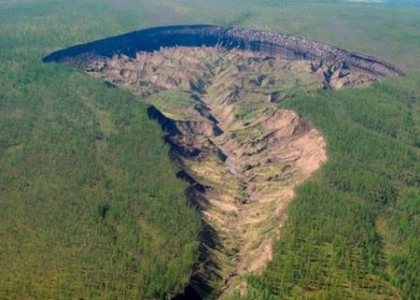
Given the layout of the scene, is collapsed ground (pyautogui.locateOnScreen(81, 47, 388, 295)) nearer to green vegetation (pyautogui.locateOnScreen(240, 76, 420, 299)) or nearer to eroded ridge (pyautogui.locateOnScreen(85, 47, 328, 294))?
eroded ridge (pyautogui.locateOnScreen(85, 47, 328, 294))

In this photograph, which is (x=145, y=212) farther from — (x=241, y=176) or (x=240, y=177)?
(x=241, y=176)

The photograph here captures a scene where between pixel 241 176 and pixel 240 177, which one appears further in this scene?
pixel 241 176

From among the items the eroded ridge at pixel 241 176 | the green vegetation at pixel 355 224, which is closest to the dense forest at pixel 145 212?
the green vegetation at pixel 355 224

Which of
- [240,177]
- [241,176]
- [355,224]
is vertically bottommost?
[241,176]

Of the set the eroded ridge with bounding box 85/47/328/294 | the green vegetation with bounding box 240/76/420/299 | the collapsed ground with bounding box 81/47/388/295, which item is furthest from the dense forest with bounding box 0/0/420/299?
the eroded ridge with bounding box 85/47/328/294

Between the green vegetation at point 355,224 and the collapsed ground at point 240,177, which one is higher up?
the green vegetation at point 355,224

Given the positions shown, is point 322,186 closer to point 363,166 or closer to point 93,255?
point 363,166

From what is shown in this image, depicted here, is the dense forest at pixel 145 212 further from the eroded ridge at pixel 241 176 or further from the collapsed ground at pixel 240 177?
the eroded ridge at pixel 241 176

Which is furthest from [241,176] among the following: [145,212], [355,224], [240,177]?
[355,224]

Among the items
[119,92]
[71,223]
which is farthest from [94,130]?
[71,223]

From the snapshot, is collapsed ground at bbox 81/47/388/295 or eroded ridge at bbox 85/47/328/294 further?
eroded ridge at bbox 85/47/328/294

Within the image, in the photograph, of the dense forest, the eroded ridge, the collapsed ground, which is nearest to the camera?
the dense forest
